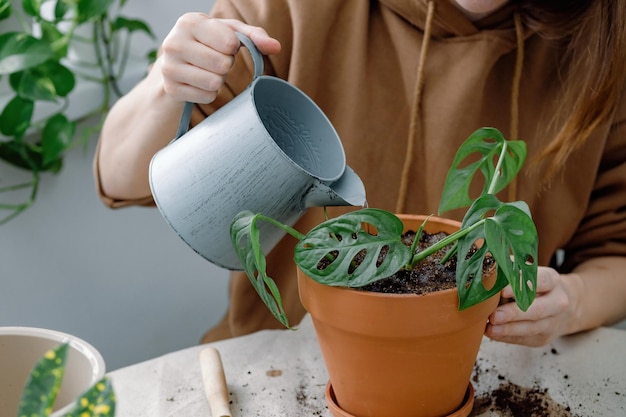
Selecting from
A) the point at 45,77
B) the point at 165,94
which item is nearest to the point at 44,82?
the point at 45,77

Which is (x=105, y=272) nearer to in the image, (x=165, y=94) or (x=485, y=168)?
(x=165, y=94)

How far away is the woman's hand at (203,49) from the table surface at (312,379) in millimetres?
294

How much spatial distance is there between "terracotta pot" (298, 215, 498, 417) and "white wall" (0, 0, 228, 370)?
755 mm

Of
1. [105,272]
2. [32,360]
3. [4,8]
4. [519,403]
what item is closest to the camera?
[32,360]

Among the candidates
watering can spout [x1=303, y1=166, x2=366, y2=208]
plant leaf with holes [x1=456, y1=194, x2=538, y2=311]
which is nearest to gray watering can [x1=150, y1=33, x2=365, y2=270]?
watering can spout [x1=303, y1=166, x2=366, y2=208]

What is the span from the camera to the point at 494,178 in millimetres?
660

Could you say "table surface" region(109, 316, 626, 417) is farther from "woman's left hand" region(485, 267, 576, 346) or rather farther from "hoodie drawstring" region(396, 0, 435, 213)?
"hoodie drawstring" region(396, 0, 435, 213)

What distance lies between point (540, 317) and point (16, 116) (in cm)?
82

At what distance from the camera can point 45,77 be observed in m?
1.15

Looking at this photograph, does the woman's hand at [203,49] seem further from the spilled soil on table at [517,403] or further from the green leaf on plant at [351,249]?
the spilled soil on table at [517,403]

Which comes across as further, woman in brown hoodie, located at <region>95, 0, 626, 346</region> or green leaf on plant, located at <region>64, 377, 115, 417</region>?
woman in brown hoodie, located at <region>95, 0, 626, 346</region>

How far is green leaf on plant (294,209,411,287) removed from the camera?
0.57 metres

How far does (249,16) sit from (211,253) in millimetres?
417

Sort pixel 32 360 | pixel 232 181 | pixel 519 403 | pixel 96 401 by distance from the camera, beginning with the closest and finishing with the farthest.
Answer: pixel 96 401
pixel 32 360
pixel 232 181
pixel 519 403
